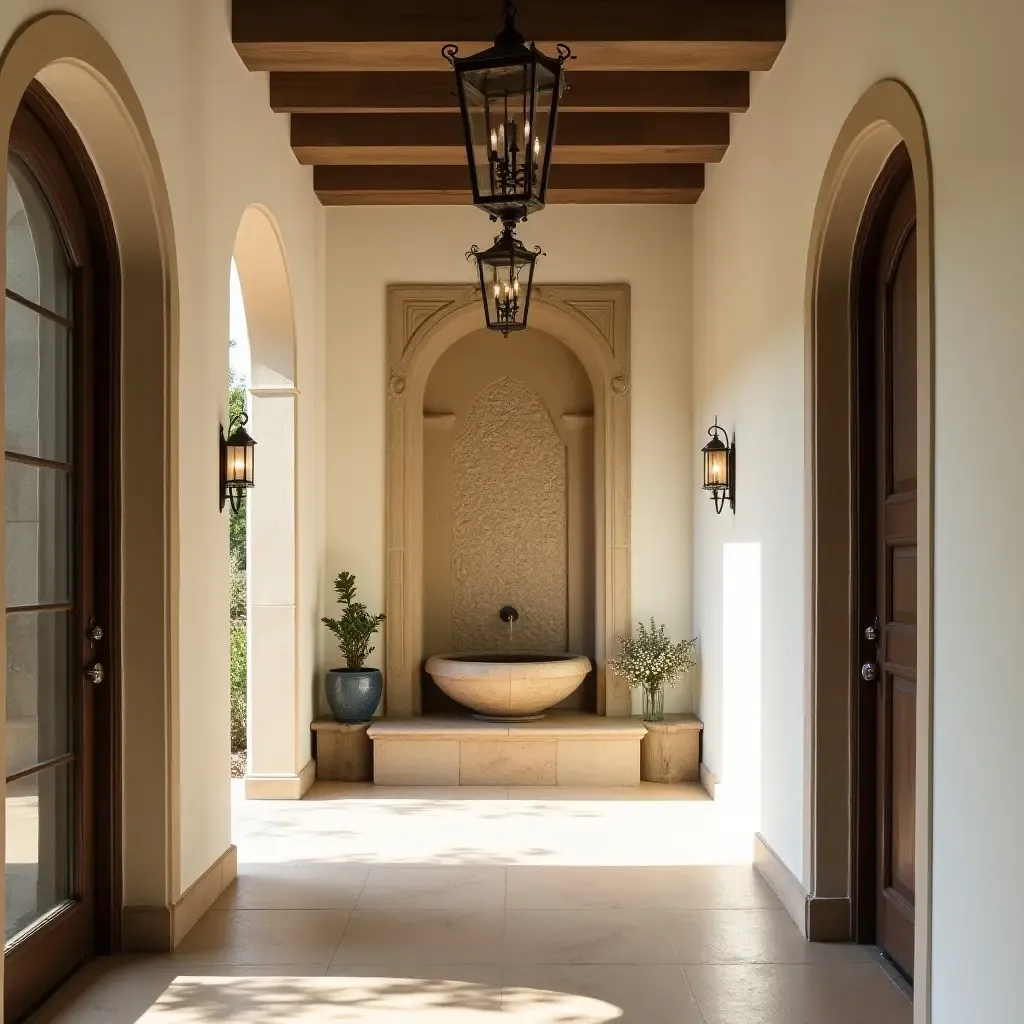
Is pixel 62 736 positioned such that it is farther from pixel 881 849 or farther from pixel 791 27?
pixel 791 27

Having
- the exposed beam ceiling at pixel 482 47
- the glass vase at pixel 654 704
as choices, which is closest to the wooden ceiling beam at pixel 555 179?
the exposed beam ceiling at pixel 482 47

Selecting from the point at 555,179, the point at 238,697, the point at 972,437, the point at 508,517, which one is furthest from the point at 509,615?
the point at 972,437

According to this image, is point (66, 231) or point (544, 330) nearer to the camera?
point (66, 231)

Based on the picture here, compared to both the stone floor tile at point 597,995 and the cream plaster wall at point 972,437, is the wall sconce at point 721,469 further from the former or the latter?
the stone floor tile at point 597,995

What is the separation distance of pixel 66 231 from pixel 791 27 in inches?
121

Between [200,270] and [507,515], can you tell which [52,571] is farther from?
[507,515]

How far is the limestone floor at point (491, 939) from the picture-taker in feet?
12.7

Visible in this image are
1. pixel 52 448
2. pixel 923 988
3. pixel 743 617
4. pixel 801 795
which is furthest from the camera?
pixel 743 617

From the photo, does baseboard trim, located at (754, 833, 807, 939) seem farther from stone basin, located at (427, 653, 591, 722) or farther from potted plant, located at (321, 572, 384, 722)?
potted plant, located at (321, 572, 384, 722)

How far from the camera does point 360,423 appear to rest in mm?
8242

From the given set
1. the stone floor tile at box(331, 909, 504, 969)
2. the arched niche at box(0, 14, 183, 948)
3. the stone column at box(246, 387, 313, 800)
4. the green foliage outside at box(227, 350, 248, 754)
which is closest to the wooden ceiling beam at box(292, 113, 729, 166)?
the stone column at box(246, 387, 313, 800)

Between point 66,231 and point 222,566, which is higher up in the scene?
point 66,231

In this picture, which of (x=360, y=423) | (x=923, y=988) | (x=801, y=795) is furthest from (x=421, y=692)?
(x=923, y=988)

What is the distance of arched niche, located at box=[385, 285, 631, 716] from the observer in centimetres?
822
